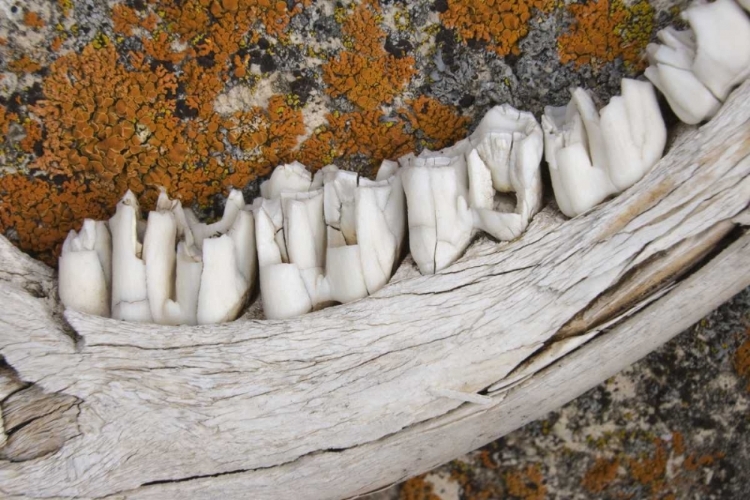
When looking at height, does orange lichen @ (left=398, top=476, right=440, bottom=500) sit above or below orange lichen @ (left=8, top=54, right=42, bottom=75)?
below

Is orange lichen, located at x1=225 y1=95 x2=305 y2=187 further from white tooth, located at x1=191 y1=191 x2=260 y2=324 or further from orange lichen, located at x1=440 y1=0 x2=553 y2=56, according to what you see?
orange lichen, located at x1=440 y1=0 x2=553 y2=56

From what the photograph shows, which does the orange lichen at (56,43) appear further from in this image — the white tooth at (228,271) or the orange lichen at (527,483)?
the orange lichen at (527,483)

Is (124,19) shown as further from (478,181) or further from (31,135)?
(478,181)

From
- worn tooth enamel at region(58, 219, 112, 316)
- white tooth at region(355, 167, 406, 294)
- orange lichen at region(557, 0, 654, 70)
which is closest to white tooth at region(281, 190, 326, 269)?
white tooth at region(355, 167, 406, 294)

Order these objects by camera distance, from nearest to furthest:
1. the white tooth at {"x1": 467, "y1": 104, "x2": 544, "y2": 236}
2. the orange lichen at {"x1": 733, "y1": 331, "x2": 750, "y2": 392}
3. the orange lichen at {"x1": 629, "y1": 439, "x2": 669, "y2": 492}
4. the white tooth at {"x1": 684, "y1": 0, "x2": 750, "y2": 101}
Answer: the white tooth at {"x1": 684, "y1": 0, "x2": 750, "y2": 101}
the white tooth at {"x1": 467, "y1": 104, "x2": 544, "y2": 236}
the orange lichen at {"x1": 733, "y1": 331, "x2": 750, "y2": 392}
the orange lichen at {"x1": 629, "y1": 439, "x2": 669, "y2": 492}

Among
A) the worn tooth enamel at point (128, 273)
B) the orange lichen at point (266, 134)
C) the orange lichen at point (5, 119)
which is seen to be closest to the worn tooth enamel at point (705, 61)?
the orange lichen at point (266, 134)

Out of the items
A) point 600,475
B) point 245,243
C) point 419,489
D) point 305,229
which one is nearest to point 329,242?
point 305,229

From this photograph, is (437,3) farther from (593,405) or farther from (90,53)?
(593,405)
